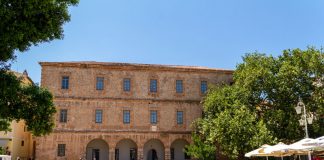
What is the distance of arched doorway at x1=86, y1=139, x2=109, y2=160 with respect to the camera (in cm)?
3428

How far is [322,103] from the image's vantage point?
2802 centimetres

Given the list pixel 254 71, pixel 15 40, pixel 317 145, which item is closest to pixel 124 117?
pixel 254 71

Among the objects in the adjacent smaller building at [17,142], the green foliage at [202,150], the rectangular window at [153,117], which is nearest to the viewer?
the green foliage at [202,150]

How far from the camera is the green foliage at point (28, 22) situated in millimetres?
9320

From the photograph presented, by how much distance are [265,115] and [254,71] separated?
135 inches

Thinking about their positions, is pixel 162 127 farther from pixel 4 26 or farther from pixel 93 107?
pixel 4 26

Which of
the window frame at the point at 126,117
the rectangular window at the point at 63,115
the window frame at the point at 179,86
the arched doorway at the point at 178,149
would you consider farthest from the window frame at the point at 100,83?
the arched doorway at the point at 178,149

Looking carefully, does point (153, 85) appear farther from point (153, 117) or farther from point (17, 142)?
point (17, 142)

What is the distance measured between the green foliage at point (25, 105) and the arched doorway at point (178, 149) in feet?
84.1

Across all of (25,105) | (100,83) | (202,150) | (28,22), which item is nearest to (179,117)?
(202,150)

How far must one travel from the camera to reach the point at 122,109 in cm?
3378

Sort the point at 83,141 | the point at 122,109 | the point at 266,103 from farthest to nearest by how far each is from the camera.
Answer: the point at 122,109 → the point at 83,141 → the point at 266,103

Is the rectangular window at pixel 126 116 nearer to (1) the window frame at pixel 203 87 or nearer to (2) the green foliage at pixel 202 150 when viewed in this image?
(2) the green foliage at pixel 202 150

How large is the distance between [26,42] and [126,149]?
85.1ft
